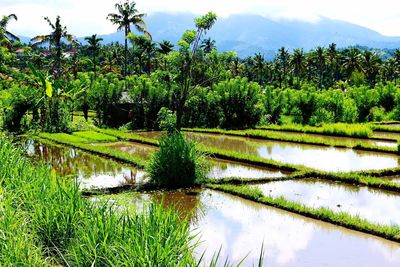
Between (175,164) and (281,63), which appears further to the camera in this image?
(281,63)

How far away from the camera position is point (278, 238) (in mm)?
6367

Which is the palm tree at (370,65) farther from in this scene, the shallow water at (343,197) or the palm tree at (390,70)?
the shallow water at (343,197)

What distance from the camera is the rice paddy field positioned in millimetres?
5926

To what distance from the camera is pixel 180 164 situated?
958cm

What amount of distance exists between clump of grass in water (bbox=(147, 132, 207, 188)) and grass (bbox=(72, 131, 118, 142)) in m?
7.69

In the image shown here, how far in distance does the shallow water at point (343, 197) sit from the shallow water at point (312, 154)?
67.6 inches

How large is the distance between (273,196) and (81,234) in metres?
5.00

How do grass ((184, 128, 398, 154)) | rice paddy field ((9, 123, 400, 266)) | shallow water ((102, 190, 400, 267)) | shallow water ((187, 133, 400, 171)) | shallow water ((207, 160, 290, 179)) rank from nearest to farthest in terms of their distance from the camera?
shallow water ((102, 190, 400, 267)), rice paddy field ((9, 123, 400, 266)), shallow water ((207, 160, 290, 179)), shallow water ((187, 133, 400, 171)), grass ((184, 128, 398, 154))

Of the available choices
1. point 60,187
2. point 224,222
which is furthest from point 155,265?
point 224,222

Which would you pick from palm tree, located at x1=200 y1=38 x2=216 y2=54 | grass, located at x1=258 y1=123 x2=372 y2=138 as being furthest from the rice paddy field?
palm tree, located at x1=200 y1=38 x2=216 y2=54

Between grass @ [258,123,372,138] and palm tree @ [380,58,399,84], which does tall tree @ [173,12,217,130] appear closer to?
grass @ [258,123,372,138]

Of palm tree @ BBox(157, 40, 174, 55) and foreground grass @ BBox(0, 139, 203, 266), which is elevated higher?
palm tree @ BBox(157, 40, 174, 55)

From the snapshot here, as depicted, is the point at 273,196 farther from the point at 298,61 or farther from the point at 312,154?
the point at 298,61

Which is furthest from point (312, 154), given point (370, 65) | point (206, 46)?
point (370, 65)
